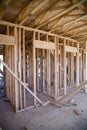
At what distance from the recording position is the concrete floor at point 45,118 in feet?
10.8

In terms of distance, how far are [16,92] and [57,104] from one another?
59.8 inches

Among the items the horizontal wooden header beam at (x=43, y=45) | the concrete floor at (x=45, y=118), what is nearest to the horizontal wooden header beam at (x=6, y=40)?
the horizontal wooden header beam at (x=43, y=45)

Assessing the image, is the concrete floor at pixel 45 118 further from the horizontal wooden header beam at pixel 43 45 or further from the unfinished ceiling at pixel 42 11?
the unfinished ceiling at pixel 42 11

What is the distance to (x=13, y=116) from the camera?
382cm

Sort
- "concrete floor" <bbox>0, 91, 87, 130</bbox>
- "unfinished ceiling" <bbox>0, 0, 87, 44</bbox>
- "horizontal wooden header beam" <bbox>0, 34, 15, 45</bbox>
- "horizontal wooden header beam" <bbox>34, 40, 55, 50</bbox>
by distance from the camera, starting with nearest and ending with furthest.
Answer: "unfinished ceiling" <bbox>0, 0, 87, 44</bbox>
"concrete floor" <bbox>0, 91, 87, 130</bbox>
"horizontal wooden header beam" <bbox>0, 34, 15, 45</bbox>
"horizontal wooden header beam" <bbox>34, 40, 55, 50</bbox>

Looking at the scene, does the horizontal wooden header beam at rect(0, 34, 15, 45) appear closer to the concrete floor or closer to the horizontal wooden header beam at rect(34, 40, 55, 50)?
the horizontal wooden header beam at rect(34, 40, 55, 50)

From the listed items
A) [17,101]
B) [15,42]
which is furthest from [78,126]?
[15,42]

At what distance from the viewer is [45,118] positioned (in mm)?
3736

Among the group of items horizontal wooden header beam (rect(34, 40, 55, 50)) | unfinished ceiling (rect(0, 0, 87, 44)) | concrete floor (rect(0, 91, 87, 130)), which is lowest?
concrete floor (rect(0, 91, 87, 130))

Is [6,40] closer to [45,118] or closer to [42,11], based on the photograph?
[42,11]

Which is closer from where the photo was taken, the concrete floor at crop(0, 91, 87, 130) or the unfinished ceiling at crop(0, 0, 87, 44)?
the unfinished ceiling at crop(0, 0, 87, 44)

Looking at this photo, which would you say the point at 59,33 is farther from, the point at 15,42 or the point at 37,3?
the point at 37,3

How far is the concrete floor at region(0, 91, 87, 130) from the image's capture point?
3.30m

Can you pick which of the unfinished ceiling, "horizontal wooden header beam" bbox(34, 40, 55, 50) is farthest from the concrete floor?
the unfinished ceiling
